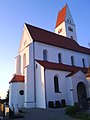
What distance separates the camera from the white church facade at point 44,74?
69.9 feet

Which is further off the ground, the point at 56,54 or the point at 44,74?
the point at 56,54

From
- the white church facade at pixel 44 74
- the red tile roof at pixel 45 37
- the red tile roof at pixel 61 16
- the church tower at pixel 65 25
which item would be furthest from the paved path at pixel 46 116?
the red tile roof at pixel 61 16

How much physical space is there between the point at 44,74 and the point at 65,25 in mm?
22480

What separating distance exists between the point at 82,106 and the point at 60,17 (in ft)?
107

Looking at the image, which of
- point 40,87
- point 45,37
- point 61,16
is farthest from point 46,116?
point 61,16

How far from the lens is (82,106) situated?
50.7 ft

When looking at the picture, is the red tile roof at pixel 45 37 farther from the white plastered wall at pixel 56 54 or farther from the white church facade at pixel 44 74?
the white plastered wall at pixel 56 54

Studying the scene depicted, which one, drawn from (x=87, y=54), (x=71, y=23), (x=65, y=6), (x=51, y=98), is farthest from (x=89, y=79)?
(x=65, y=6)

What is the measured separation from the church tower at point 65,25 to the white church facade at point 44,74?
33.5 feet

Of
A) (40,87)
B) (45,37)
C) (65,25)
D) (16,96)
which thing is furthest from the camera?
(65,25)

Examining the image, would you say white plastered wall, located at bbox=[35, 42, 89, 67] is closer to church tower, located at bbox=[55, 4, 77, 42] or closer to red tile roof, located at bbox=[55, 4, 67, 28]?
church tower, located at bbox=[55, 4, 77, 42]

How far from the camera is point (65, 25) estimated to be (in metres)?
39.7

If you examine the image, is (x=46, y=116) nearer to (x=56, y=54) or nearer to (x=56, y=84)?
(x=56, y=84)

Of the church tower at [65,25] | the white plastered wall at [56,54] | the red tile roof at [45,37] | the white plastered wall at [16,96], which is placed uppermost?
the church tower at [65,25]
